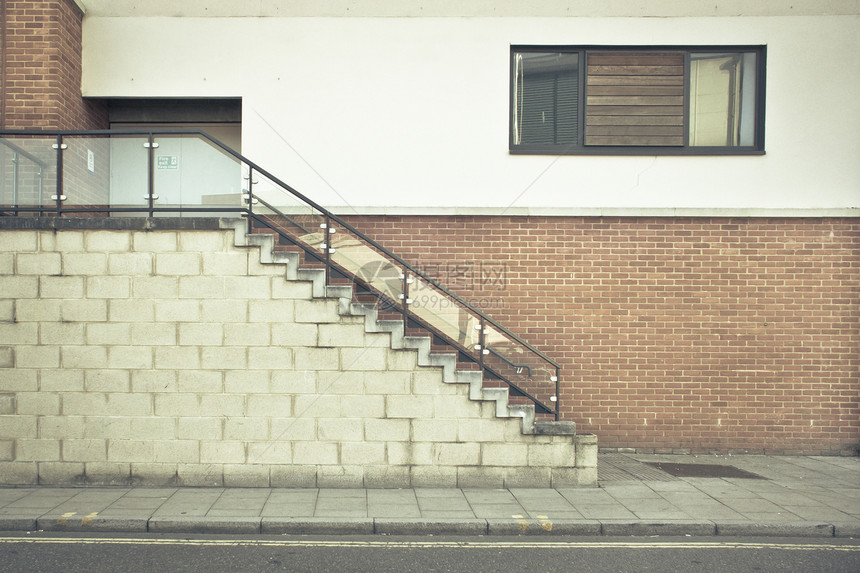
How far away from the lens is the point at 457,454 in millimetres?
7348

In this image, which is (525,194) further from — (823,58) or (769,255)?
(823,58)

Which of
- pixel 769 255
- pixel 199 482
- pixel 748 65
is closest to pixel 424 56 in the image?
pixel 748 65

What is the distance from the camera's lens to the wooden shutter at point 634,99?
9305 millimetres

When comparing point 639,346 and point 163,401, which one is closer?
point 163,401

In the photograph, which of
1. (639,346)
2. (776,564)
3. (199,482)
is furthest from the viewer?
(639,346)

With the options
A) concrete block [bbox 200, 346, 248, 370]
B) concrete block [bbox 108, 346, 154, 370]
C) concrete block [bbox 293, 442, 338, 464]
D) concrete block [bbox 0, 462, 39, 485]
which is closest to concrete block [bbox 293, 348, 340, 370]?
concrete block [bbox 200, 346, 248, 370]

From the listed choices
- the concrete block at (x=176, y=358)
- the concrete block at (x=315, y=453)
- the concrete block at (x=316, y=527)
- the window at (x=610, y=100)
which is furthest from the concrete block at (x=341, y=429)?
the window at (x=610, y=100)

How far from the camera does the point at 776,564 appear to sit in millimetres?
5324

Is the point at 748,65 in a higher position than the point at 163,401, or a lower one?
higher

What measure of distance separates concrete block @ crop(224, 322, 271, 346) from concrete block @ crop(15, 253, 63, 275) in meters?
2.09

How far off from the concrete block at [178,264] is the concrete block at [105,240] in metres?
0.44

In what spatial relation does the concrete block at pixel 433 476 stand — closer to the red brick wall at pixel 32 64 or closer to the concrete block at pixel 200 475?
the concrete block at pixel 200 475

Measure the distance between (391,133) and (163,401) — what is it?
192 inches

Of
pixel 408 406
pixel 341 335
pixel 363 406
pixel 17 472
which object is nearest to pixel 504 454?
pixel 408 406
